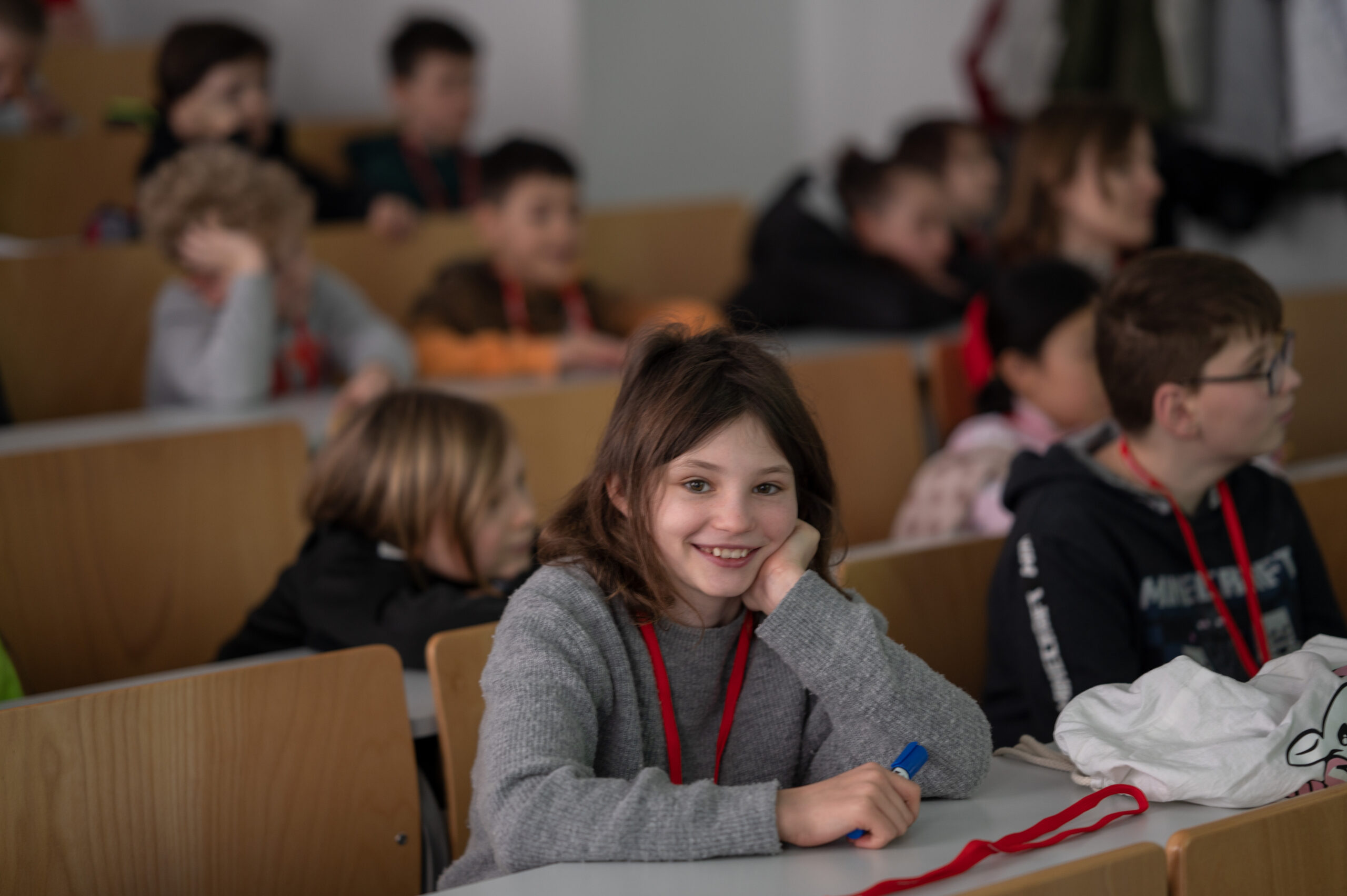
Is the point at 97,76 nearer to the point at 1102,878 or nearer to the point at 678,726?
the point at 678,726

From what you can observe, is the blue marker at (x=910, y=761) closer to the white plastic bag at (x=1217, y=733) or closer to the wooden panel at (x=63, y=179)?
the white plastic bag at (x=1217, y=733)

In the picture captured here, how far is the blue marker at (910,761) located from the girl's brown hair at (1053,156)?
2185 mm

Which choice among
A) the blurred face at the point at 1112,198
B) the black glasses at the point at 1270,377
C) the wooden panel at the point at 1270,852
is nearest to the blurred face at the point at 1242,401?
the black glasses at the point at 1270,377

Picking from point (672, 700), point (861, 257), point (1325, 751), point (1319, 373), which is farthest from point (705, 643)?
point (861, 257)

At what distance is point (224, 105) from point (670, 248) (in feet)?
4.33

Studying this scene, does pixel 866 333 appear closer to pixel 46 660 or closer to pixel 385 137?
pixel 385 137

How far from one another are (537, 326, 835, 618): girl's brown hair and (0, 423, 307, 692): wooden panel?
992 mm

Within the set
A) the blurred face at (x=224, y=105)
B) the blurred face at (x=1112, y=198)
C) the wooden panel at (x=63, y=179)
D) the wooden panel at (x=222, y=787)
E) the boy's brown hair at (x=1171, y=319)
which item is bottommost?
the wooden panel at (x=222, y=787)

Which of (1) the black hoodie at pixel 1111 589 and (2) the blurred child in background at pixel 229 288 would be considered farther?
(2) the blurred child in background at pixel 229 288

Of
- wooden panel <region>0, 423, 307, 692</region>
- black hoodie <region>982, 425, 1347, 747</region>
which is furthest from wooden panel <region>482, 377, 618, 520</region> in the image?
black hoodie <region>982, 425, 1347, 747</region>

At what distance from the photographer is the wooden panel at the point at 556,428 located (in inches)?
93.2

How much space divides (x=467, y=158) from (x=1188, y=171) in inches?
87.7

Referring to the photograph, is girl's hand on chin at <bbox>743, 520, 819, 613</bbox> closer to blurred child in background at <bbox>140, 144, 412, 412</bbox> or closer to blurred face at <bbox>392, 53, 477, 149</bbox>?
blurred child in background at <bbox>140, 144, 412, 412</bbox>

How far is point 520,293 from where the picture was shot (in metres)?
3.36
